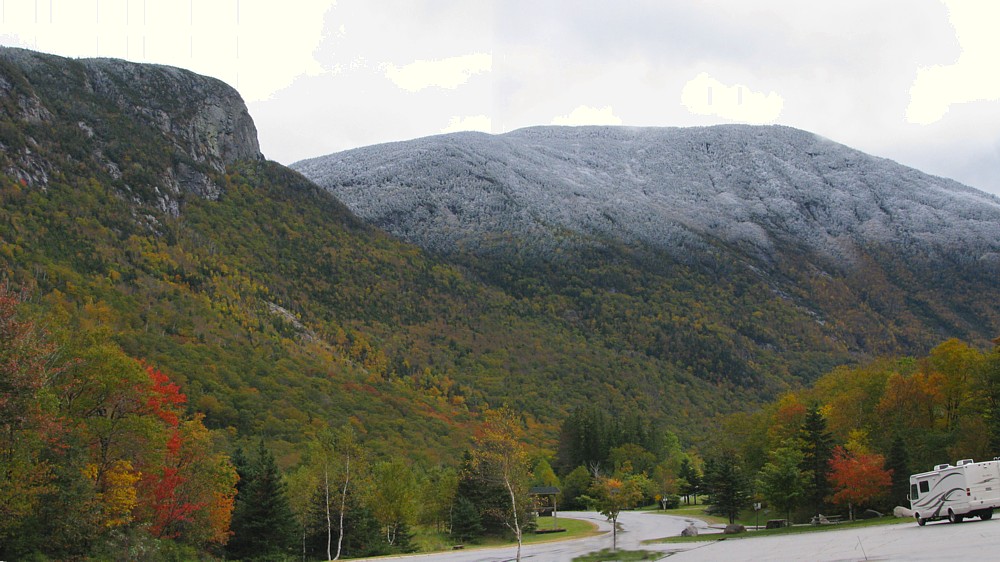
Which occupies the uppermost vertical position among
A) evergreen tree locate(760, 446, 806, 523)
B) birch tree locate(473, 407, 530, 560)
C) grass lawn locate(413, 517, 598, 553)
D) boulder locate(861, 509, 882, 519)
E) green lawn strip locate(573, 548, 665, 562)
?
birch tree locate(473, 407, 530, 560)

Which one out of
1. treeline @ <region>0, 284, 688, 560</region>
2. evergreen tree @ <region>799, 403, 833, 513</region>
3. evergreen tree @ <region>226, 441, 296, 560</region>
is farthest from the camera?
evergreen tree @ <region>799, 403, 833, 513</region>

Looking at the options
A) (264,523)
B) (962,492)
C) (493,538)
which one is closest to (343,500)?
(264,523)

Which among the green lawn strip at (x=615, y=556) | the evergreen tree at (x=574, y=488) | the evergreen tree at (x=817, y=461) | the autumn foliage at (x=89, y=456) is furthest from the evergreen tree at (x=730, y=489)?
the green lawn strip at (x=615, y=556)

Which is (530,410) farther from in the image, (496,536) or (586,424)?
(496,536)

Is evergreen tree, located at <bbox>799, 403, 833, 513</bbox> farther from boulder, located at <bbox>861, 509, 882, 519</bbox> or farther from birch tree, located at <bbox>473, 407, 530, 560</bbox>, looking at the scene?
birch tree, located at <bbox>473, 407, 530, 560</bbox>

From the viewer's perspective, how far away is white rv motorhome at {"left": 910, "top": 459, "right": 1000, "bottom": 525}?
30797 millimetres

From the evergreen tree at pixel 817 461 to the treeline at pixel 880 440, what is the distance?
2.6 inches

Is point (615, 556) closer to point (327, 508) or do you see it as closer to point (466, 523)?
point (327, 508)

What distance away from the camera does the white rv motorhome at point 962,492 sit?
3080 cm

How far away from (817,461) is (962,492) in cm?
2285

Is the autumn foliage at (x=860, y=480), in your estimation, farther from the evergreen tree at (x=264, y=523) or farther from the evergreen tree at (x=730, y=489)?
the evergreen tree at (x=264, y=523)

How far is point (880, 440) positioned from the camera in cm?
5800

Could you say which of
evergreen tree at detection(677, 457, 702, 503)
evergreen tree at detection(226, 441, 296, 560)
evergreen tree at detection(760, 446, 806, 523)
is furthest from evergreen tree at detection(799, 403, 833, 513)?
evergreen tree at detection(677, 457, 702, 503)

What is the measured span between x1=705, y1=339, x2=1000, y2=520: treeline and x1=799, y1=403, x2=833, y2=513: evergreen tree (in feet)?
0.22
